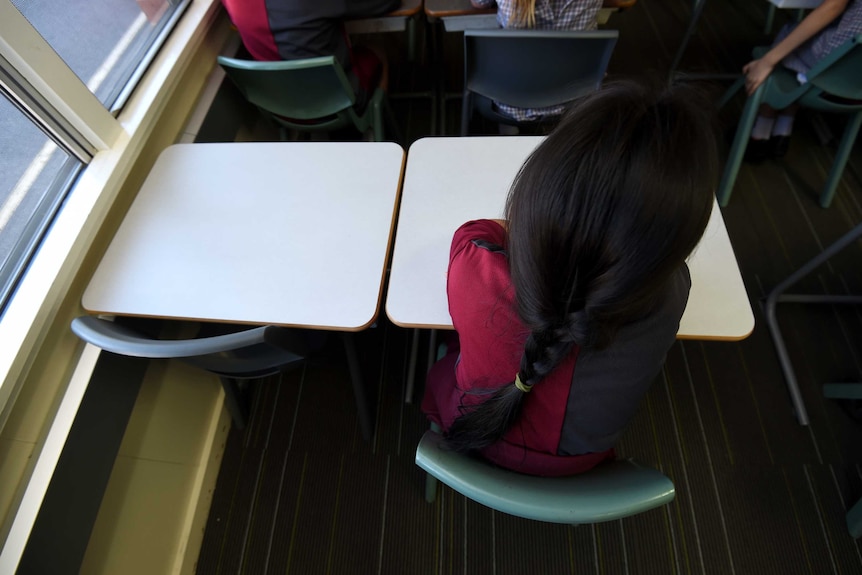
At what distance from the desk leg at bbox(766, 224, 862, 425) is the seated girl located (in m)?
0.97

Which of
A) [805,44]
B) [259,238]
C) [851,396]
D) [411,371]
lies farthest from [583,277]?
[805,44]

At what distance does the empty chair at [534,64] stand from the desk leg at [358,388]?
88cm

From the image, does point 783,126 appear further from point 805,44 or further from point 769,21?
point 769,21

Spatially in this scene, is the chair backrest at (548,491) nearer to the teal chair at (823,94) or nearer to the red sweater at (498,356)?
the red sweater at (498,356)

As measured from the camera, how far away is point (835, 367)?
1.45 metres

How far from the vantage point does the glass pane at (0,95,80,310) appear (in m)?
0.99

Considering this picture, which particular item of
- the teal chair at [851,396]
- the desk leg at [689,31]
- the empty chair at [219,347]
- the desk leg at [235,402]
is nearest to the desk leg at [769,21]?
the desk leg at [689,31]

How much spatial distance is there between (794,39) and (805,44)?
0.20 feet

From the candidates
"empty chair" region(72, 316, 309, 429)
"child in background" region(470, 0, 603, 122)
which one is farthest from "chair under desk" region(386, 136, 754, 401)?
"child in background" region(470, 0, 603, 122)

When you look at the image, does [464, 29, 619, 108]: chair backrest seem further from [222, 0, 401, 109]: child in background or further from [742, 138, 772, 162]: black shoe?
[742, 138, 772, 162]: black shoe

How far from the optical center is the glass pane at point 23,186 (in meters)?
0.99

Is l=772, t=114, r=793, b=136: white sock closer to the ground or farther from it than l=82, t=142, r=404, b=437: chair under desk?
closer to the ground

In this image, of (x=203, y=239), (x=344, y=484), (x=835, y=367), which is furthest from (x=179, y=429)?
(x=835, y=367)

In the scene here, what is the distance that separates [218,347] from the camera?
747 mm
